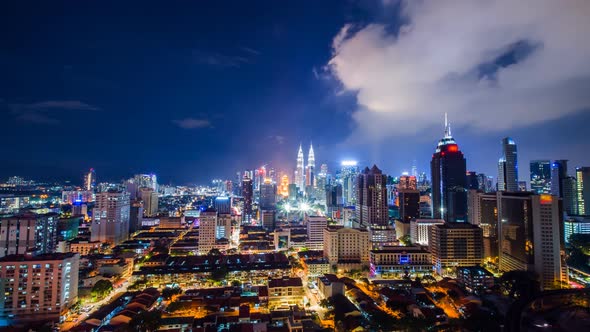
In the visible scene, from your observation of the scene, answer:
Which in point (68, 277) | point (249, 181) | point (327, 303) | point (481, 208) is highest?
point (249, 181)

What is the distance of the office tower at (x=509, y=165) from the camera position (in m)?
33.2

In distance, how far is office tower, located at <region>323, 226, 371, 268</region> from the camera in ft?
65.3

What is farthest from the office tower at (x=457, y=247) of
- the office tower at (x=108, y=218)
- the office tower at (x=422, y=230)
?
the office tower at (x=108, y=218)

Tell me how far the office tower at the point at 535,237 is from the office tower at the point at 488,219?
170cm

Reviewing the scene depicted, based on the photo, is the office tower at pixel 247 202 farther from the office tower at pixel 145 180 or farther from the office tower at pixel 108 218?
the office tower at pixel 145 180

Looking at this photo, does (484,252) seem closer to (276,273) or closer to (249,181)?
(276,273)

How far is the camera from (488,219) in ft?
68.5

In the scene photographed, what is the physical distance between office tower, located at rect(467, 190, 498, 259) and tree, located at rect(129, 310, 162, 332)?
19053 mm

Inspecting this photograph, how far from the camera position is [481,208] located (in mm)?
21828

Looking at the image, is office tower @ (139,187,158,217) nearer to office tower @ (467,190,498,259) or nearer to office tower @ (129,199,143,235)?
office tower @ (129,199,143,235)

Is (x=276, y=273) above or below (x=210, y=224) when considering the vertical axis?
below

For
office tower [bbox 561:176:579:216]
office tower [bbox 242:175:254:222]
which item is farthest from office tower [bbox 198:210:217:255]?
office tower [bbox 561:176:579:216]

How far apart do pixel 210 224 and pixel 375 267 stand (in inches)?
489

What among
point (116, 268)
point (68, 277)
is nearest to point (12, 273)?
point (68, 277)
